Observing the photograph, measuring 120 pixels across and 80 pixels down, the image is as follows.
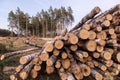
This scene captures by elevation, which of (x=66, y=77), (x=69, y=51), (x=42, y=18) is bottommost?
(x=66, y=77)

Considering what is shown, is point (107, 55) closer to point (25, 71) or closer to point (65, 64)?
point (65, 64)

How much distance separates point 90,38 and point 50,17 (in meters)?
55.2

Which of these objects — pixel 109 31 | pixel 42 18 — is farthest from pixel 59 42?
pixel 42 18

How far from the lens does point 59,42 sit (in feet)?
25.5

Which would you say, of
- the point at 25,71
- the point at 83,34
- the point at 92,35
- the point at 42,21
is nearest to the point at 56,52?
the point at 83,34

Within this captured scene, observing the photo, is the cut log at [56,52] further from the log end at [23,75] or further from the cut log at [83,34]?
the log end at [23,75]

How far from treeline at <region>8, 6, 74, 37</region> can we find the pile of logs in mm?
50593

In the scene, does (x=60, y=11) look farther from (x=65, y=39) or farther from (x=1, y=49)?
(x=65, y=39)

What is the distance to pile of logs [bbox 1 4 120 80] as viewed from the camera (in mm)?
7688

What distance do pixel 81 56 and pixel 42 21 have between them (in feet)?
179

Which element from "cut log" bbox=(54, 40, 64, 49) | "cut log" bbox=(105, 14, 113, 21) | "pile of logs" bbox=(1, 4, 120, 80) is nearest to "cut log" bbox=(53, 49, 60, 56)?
"pile of logs" bbox=(1, 4, 120, 80)

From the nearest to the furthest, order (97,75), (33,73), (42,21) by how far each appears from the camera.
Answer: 1. (97,75)
2. (33,73)
3. (42,21)

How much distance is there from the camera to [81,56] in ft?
24.8

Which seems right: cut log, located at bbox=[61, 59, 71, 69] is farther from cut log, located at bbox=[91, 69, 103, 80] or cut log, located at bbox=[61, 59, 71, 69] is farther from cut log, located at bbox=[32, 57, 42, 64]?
cut log, located at bbox=[91, 69, 103, 80]
